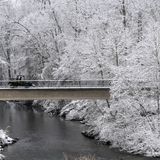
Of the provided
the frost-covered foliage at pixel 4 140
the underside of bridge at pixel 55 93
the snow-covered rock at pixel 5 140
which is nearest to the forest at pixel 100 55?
the underside of bridge at pixel 55 93

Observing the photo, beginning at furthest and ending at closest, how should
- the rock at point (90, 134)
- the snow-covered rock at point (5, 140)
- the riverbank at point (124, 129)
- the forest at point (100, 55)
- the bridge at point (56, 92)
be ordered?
1. the rock at point (90, 134)
2. the bridge at point (56, 92)
3. the snow-covered rock at point (5, 140)
4. the forest at point (100, 55)
5. the riverbank at point (124, 129)

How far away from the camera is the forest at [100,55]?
124 ft

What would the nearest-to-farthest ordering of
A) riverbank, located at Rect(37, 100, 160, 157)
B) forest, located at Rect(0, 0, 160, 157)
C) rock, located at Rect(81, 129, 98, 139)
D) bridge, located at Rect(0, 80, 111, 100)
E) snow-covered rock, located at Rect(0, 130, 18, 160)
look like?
riverbank, located at Rect(37, 100, 160, 157), forest, located at Rect(0, 0, 160, 157), snow-covered rock, located at Rect(0, 130, 18, 160), bridge, located at Rect(0, 80, 111, 100), rock, located at Rect(81, 129, 98, 139)

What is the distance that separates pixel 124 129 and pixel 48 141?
7.14 meters

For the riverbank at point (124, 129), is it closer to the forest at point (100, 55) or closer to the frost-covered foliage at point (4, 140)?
the forest at point (100, 55)

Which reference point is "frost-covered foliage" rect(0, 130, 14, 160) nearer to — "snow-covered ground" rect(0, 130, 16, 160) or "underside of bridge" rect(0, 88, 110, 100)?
"snow-covered ground" rect(0, 130, 16, 160)

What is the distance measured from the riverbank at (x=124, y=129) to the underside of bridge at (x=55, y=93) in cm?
160

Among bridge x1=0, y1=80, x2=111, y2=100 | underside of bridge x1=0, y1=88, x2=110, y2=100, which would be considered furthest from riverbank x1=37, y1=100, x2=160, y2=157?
bridge x1=0, y1=80, x2=111, y2=100

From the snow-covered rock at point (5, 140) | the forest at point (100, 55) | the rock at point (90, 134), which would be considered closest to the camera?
the forest at point (100, 55)

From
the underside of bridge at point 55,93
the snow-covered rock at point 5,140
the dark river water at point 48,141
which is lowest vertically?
the dark river water at point 48,141

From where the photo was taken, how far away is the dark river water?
1417 inches

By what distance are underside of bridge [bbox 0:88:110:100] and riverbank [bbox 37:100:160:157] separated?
1602 millimetres

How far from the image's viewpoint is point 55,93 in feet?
136

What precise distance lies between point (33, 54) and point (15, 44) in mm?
3055
